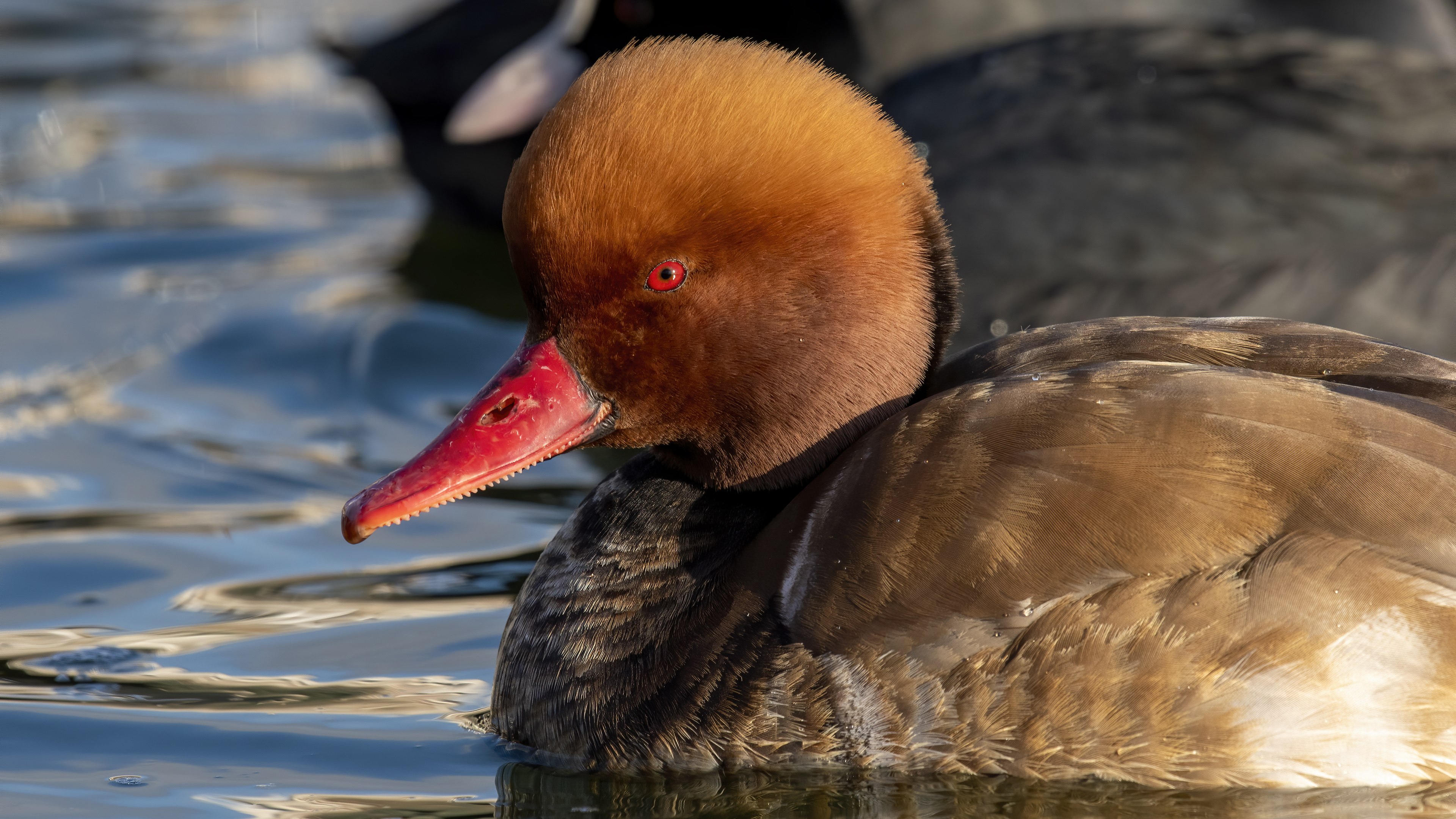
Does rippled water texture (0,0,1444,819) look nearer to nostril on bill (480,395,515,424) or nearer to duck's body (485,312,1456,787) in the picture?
duck's body (485,312,1456,787)

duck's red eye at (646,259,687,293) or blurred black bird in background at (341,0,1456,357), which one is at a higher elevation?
duck's red eye at (646,259,687,293)

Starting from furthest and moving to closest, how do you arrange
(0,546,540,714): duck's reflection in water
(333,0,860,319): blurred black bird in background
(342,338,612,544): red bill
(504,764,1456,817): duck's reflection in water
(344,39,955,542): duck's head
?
(333,0,860,319): blurred black bird in background, (0,546,540,714): duck's reflection in water, (342,338,612,544): red bill, (344,39,955,542): duck's head, (504,764,1456,817): duck's reflection in water

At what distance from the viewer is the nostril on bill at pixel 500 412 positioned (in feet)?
12.7

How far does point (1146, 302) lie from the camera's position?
6098 millimetres

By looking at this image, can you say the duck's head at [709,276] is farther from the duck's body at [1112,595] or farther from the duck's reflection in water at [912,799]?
the duck's reflection in water at [912,799]

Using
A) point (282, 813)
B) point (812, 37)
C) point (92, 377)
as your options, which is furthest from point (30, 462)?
point (812, 37)

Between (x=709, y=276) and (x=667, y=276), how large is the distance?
8 centimetres

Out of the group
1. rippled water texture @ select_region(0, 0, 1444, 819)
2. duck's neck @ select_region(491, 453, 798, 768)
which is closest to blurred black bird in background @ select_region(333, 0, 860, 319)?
rippled water texture @ select_region(0, 0, 1444, 819)

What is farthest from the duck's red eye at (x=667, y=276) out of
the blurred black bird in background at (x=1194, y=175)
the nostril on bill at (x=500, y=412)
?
the blurred black bird in background at (x=1194, y=175)

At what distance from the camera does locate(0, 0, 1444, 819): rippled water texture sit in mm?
3873

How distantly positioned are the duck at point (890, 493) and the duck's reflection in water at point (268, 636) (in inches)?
17.4

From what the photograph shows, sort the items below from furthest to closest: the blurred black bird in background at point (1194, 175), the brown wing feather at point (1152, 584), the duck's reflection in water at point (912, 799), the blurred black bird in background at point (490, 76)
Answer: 1. the blurred black bird in background at point (490, 76)
2. the blurred black bird in background at point (1194, 175)
3. the duck's reflection in water at point (912, 799)
4. the brown wing feather at point (1152, 584)

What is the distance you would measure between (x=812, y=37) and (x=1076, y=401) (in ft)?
14.5

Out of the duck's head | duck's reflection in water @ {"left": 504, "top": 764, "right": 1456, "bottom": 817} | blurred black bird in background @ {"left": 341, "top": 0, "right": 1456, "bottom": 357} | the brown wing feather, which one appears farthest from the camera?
blurred black bird in background @ {"left": 341, "top": 0, "right": 1456, "bottom": 357}
